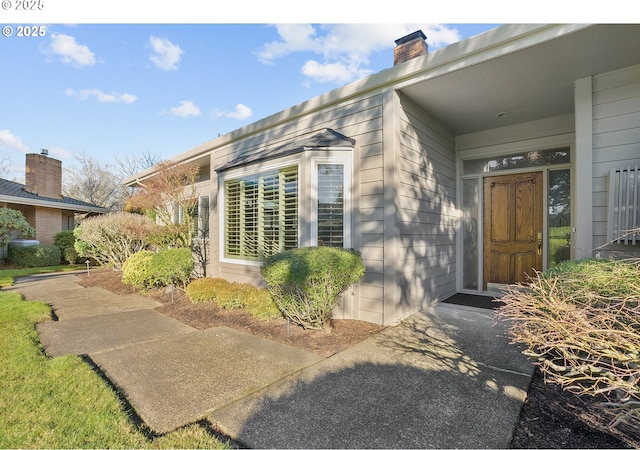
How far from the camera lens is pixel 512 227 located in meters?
5.41

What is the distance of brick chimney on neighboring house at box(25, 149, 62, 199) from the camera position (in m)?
14.7

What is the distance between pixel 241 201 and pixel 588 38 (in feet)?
18.0

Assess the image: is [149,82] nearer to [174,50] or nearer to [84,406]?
[174,50]

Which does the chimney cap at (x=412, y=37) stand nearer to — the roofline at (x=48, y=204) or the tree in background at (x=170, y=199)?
the tree in background at (x=170, y=199)

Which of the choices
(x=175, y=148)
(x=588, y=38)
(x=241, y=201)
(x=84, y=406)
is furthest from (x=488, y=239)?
(x=175, y=148)

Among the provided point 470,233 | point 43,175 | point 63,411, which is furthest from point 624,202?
point 43,175

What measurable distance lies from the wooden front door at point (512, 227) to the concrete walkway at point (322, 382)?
1650 mm

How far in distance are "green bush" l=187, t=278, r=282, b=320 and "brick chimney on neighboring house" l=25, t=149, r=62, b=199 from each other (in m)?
14.9

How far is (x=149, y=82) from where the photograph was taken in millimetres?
7152

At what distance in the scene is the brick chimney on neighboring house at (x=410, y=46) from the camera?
5.36m

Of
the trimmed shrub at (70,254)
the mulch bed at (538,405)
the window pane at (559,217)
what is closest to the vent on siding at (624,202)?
the window pane at (559,217)

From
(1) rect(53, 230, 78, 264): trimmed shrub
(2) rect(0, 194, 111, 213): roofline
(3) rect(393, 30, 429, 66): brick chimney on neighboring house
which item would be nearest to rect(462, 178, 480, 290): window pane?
(3) rect(393, 30, 429, 66): brick chimney on neighboring house

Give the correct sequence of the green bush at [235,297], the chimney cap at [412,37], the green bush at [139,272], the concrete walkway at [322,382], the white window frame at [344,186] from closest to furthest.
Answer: the concrete walkway at [322,382] < the green bush at [235,297] < the white window frame at [344,186] < the chimney cap at [412,37] < the green bush at [139,272]

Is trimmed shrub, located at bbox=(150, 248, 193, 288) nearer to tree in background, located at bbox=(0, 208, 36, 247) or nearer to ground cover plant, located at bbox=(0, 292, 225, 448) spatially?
ground cover plant, located at bbox=(0, 292, 225, 448)
